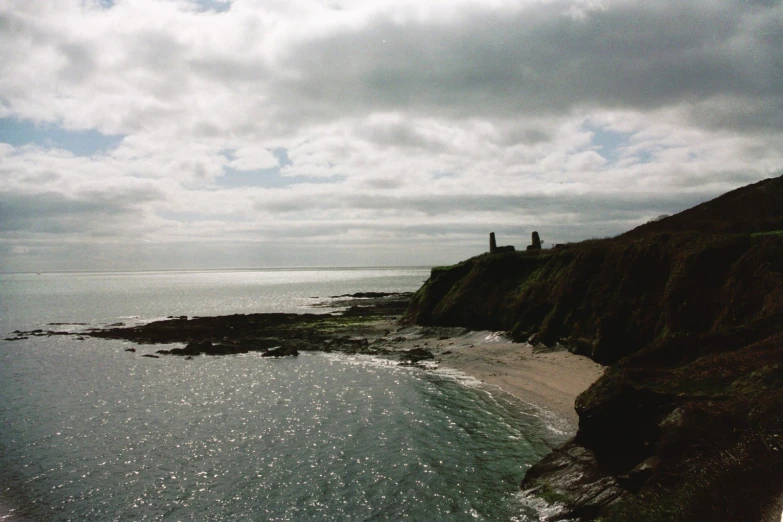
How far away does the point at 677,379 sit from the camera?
11531mm

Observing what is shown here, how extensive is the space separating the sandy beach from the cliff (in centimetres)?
148

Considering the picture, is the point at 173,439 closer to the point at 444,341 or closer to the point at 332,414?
the point at 332,414

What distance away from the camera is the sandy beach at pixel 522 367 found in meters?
21.7

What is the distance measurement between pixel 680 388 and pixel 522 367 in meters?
16.6

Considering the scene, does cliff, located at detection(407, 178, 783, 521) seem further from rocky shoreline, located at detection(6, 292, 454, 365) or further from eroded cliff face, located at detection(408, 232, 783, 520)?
rocky shoreline, located at detection(6, 292, 454, 365)

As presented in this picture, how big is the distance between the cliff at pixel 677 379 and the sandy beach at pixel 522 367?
148 centimetres

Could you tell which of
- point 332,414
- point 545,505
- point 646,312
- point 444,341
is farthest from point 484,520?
point 444,341

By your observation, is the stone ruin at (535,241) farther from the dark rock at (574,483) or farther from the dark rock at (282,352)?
the dark rock at (574,483)

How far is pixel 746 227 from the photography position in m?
28.3

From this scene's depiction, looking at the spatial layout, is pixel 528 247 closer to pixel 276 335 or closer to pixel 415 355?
pixel 415 355

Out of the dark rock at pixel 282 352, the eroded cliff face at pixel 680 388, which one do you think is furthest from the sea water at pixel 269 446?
the dark rock at pixel 282 352

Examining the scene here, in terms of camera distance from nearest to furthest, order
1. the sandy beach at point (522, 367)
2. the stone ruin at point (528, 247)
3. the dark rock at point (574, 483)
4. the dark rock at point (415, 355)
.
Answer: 1. the dark rock at point (574, 483)
2. the sandy beach at point (522, 367)
3. the dark rock at point (415, 355)
4. the stone ruin at point (528, 247)

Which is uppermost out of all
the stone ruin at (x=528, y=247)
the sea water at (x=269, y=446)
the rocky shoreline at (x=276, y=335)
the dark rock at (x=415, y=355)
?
the stone ruin at (x=528, y=247)

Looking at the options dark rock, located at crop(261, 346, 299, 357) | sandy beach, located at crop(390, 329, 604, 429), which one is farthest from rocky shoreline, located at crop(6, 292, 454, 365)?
sandy beach, located at crop(390, 329, 604, 429)
